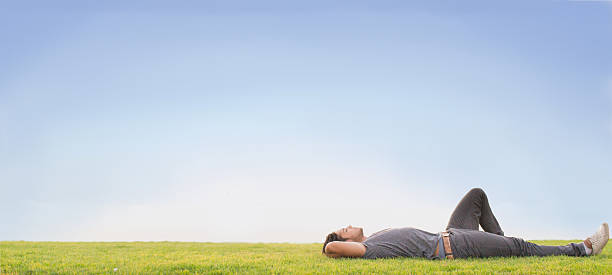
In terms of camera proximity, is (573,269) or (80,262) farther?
(80,262)

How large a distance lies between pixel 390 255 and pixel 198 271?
310 centimetres

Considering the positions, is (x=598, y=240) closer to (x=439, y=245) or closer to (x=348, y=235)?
(x=439, y=245)

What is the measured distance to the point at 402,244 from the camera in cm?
760

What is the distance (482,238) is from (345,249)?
7.75ft

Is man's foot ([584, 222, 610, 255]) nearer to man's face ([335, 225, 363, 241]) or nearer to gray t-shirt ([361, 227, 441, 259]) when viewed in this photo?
gray t-shirt ([361, 227, 441, 259])

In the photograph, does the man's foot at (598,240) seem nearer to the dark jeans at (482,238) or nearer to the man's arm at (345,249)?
the dark jeans at (482,238)

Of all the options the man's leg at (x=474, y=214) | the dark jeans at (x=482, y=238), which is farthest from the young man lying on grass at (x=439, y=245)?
the man's leg at (x=474, y=214)

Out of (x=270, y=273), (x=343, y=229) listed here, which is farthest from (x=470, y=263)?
(x=270, y=273)

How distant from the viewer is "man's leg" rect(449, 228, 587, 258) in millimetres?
7465

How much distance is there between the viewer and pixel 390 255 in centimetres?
743

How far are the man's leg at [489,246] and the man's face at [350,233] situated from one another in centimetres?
155

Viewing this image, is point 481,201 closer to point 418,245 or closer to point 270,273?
point 418,245

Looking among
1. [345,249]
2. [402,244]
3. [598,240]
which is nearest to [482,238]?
[402,244]

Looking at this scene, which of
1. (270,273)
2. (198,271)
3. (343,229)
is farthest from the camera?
(343,229)
